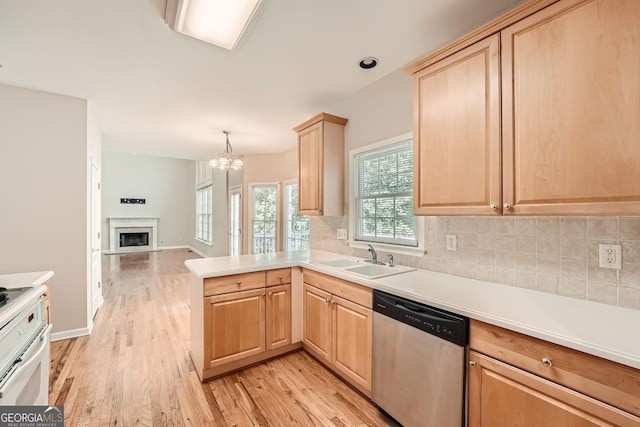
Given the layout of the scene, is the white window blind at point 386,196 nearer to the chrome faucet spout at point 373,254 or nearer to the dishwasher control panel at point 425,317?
the chrome faucet spout at point 373,254

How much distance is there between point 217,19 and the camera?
176 cm

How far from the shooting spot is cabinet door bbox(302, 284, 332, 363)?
2.36 metres

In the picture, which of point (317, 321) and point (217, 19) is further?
point (317, 321)

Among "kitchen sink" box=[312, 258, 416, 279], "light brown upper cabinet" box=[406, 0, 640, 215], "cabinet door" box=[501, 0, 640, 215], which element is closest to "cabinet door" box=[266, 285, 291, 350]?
"kitchen sink" box=[312, 258, 416, 279]

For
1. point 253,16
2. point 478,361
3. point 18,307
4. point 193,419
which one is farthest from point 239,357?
point 253,16

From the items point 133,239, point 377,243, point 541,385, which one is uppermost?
point 377,243

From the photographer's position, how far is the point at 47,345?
1661mm

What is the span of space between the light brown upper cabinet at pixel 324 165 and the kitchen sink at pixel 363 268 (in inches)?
21.1

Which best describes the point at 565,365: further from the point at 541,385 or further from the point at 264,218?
the point at 264,218

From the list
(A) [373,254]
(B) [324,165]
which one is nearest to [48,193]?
(B) [324,165]

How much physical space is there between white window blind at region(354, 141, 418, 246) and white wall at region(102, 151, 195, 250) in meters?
9.13

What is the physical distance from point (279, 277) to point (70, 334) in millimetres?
2500

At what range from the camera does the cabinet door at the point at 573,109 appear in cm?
111

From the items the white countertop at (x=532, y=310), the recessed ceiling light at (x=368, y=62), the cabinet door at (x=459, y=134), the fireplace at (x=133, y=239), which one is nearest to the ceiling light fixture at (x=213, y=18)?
the recessed ceiling light at (x=368, y=62)
